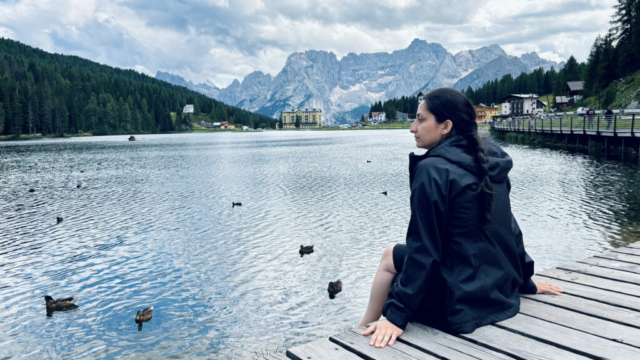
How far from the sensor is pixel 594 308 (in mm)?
5250

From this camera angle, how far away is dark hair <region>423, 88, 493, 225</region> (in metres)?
4.27

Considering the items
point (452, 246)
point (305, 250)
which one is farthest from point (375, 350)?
point (305, 250)

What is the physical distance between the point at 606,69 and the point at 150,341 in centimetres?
11187

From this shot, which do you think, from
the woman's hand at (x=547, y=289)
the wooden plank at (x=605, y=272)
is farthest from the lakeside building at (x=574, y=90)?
the woman's hand at (x=547, y=289)

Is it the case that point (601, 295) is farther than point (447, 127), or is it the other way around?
point (601, 295)

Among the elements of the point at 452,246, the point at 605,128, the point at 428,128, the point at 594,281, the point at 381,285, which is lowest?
the point at 594,281

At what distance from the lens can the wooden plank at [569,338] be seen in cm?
406

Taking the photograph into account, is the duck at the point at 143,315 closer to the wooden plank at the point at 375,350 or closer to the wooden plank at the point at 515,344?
the wooden plank at the point at 375,350

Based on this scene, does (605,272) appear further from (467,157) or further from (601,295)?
(467,157)

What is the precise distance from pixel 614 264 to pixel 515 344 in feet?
14.4

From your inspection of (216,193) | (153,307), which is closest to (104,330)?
(153,307)

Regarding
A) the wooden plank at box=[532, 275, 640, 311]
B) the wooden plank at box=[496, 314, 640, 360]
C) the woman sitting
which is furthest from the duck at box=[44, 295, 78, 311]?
the wooden plank at box=[532, 275, 640, 311]

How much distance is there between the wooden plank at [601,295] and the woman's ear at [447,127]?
3.06m

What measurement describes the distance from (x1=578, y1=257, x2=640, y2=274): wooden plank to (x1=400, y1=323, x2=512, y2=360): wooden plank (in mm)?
4370
